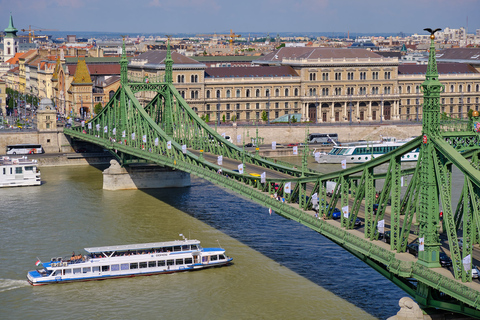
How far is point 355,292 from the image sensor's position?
42.3m

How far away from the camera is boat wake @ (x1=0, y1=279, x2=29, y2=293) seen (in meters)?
44.8

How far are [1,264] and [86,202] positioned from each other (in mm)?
19278

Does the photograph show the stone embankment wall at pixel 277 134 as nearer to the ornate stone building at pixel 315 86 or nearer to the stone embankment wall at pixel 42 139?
the stone embankment wall at pixel 42 139

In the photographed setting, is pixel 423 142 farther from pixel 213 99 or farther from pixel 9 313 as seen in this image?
pixel 213 99

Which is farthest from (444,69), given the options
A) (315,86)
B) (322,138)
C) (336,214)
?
(336,214)

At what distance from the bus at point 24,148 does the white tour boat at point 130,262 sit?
152 feet

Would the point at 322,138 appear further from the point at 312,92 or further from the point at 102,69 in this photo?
the point at 102,69

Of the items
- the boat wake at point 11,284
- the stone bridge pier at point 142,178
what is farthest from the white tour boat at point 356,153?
the boat wake at point 11,284

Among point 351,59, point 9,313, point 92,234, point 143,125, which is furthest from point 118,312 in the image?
point 351,59

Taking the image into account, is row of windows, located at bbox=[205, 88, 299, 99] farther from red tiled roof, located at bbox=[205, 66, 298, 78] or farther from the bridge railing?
the bridge railing

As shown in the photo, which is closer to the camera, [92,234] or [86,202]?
[92,234]

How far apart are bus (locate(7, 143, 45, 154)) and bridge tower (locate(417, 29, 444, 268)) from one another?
6651 centimetres

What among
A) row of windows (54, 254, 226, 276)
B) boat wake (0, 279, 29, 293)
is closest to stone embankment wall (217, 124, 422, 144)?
row of windows (54, 254, 226, 276)

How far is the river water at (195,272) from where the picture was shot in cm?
4122
